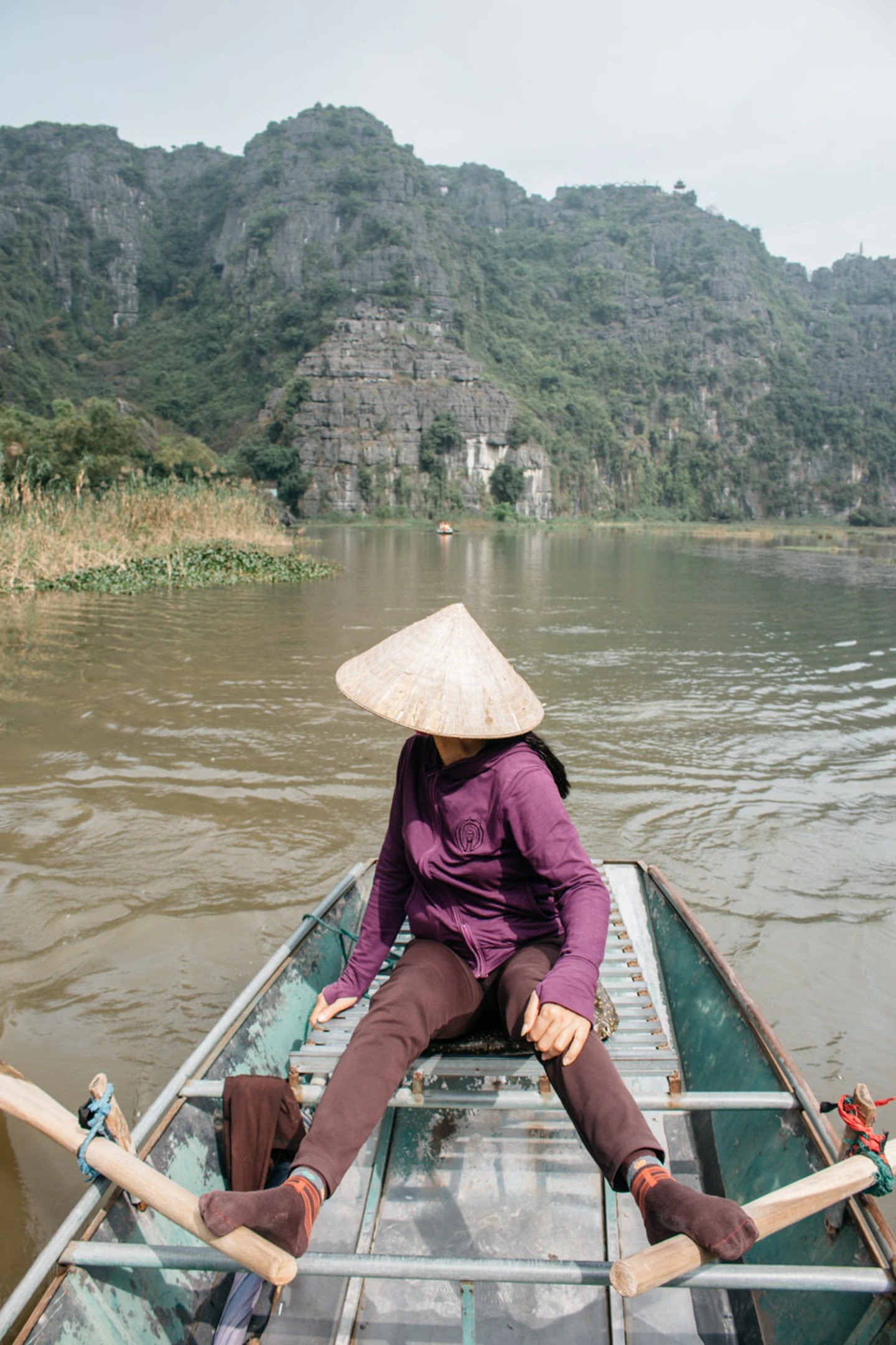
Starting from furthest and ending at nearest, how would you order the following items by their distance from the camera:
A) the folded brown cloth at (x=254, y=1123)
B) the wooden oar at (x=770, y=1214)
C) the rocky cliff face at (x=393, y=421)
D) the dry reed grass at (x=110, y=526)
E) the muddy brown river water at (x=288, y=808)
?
1. the rocky cliff face at (x=393, y=421)
2. the dry reed grass at (x=110, y=526)
3. the muddy brown river water at (x=288, y=808)
4. the folded brown cloth at (x=254, y=1123)
5. the wooden oar at (x=770, y=1214)

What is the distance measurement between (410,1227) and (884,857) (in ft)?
13.1

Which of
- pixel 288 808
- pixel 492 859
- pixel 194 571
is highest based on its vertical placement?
pixel 194 571

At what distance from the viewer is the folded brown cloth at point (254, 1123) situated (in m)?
1.89

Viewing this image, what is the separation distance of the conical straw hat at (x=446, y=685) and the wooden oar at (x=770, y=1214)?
110 cm

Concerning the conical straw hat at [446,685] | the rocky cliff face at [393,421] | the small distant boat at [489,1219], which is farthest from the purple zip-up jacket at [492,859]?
the rocky cliff face at [393,421]

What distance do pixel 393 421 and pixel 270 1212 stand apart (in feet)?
227

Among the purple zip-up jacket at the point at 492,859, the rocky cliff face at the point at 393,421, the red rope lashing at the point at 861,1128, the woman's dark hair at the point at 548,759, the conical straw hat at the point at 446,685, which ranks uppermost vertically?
the rocky cliff face at the point at 393,421

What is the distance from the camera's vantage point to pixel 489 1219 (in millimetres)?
2018

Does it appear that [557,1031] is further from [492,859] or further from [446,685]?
[446,685]

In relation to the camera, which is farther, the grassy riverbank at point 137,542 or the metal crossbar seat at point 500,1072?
the grassy riverbank at point 137,542

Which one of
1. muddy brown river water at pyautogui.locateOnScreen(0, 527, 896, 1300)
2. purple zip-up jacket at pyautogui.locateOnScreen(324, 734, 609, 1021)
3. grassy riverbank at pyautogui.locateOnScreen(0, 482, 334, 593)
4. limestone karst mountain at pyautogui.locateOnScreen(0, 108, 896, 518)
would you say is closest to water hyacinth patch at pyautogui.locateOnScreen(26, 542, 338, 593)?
grassy riverbank at pyautogui.locateOnScreen(0, 482, 334, 593)

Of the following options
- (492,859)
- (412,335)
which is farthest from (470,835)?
(412,335)

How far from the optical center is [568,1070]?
1711mm

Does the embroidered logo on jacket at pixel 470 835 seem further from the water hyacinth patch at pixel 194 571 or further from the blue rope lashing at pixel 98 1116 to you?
the water hyacinth patch at pixel 194 571
